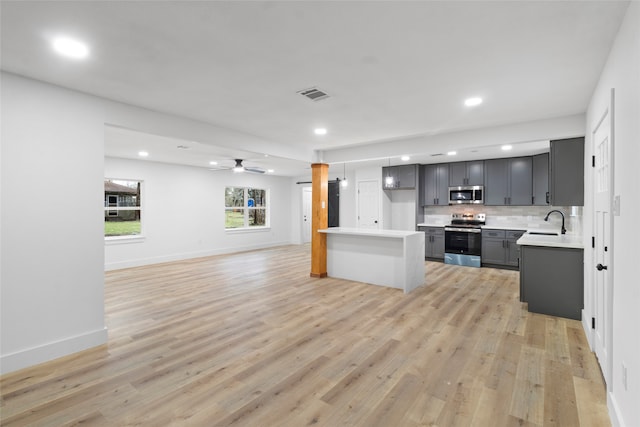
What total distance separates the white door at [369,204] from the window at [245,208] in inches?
134

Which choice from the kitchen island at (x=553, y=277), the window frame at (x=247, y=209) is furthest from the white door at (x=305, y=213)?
the kitchen island at (x=553, y=277)

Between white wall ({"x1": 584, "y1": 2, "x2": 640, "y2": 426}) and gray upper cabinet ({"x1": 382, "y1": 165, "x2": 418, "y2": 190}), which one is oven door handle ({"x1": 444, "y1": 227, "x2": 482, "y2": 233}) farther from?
white wall ({"x1": 584, "y1": 2, "x2": 640, "y2": 426})

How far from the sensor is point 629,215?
1.66 meters

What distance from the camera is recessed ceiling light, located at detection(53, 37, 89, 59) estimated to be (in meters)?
2.07

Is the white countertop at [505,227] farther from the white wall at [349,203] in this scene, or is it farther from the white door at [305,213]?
the white door at [305,213]

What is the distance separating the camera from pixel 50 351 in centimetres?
273

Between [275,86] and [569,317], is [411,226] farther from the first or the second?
[275,86]

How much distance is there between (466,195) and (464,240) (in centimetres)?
109

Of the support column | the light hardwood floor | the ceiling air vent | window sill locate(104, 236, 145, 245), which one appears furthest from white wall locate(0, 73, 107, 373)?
window sill locate(104, 236, 145, 245)

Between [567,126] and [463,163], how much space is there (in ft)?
11.8

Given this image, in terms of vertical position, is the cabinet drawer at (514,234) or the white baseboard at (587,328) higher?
the cabinet drawer at (514,234)

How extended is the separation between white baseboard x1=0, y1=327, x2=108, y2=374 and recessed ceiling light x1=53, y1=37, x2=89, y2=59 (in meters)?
2.47

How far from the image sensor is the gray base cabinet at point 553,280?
3.65 m

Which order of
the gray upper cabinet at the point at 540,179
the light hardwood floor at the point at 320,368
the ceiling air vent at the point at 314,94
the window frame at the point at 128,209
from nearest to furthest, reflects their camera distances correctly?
the light hardwood floor at the point at 320,368
the ceiling air vent at the point at 314,94
the gray upper cabinet at the point at 540,179
the window frame at the point at 128,209
